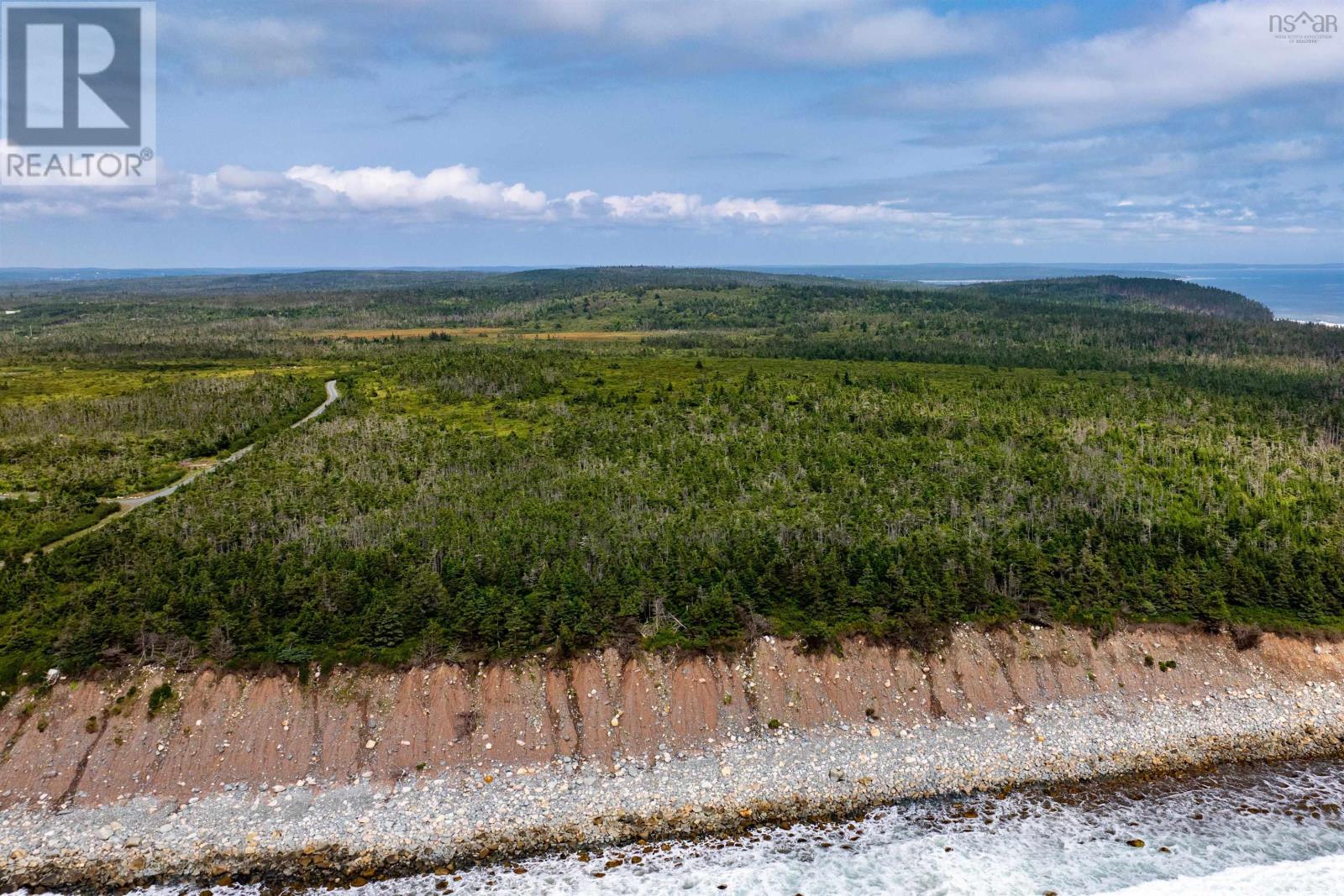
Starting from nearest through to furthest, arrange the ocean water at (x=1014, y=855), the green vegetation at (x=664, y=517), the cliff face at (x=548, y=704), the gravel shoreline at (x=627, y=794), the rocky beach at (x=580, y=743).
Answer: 1. the ocean water at (x=1014, y=855)
2. the gravel shoreline at (x=627, y=794)
3. the rocky beach at (x=580, y=743)
4. the cliff face at (x=548, y=704)
5. the green vegetation at (x=664, y=517)

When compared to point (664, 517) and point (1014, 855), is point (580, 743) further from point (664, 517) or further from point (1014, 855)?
point (1014, 855)

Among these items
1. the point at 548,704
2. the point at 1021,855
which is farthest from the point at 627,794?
the point at 1021,855

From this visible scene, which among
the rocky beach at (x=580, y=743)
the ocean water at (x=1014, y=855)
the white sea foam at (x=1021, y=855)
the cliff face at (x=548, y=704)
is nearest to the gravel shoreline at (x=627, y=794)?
the rocky beach at (x=580, y=743)

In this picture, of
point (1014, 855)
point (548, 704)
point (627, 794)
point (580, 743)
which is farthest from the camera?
point (548, 704)

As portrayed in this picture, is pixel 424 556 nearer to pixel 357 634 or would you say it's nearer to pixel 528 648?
pixel 357 634

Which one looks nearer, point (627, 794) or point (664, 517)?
point (627, 794)

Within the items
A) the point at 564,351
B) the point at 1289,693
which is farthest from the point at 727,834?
the point at 564,351

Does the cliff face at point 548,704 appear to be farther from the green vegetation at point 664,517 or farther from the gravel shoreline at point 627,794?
Result: the green vegetation at point 664,517
